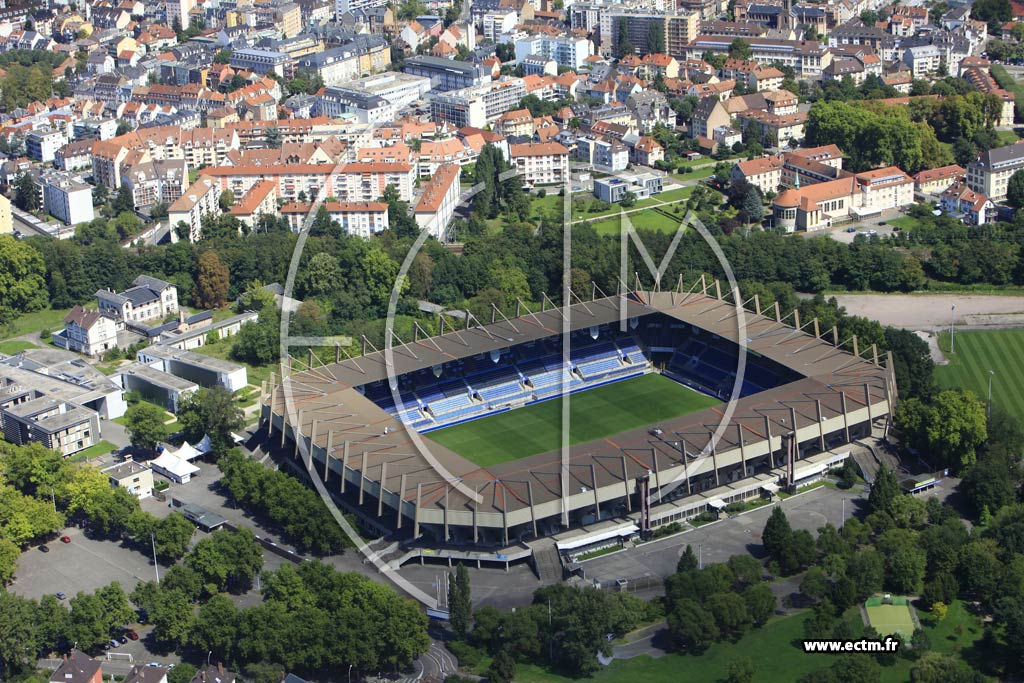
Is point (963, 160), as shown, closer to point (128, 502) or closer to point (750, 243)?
point (750, 243)

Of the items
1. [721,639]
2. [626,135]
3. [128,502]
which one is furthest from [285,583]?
[626,135]

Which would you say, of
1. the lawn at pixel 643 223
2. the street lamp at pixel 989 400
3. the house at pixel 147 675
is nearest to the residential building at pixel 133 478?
the house at pixel 147 675

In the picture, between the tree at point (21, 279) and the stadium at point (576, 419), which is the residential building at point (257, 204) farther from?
the stadium at point (576, 419)

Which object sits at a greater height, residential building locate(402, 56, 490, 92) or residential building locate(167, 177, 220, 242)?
residential building locate(402, 56, 490, 92)

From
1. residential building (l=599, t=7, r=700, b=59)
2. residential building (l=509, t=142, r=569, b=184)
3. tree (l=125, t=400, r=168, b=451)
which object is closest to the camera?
tree (l=125, t=400, r=168, b=451)

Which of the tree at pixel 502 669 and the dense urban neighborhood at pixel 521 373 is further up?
the dense urban neighborhood at pixel 521 373

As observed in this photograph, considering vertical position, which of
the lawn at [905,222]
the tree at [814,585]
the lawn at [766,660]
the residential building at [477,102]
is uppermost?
the residential building at [477,102]

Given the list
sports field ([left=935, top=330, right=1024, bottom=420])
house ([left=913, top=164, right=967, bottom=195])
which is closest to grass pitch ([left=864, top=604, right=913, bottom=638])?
sports field ([left=935, top=330, right=1024, bottom=420])

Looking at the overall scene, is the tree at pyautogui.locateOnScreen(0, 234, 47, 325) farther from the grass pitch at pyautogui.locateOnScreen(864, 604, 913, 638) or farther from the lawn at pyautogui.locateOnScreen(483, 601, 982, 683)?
the grass pitch at pyautogui.locateOnScreen(864, 604, 913, 638)
